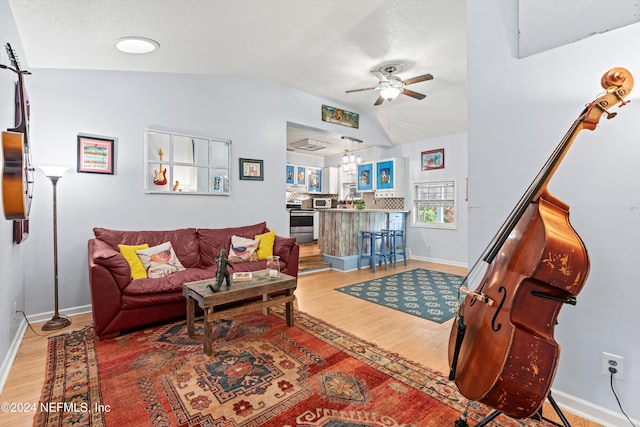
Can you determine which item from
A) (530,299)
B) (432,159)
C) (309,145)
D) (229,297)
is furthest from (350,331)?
(309,145)

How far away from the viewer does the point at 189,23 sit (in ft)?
8.46

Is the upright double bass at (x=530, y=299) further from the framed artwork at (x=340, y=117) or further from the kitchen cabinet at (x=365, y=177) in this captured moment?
the kitchen cabinet at (x=365, y=177)

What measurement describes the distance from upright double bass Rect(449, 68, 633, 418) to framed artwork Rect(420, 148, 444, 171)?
516 centimetres

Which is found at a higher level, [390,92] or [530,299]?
[390,92]

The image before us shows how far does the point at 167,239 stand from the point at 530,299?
3518 millimetres

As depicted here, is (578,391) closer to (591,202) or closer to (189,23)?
(591,202)

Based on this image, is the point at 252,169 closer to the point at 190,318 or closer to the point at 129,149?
the point at 129,149

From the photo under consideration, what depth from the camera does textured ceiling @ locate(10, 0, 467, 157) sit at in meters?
2.32

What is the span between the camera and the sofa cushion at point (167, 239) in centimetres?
320

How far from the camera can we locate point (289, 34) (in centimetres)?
311

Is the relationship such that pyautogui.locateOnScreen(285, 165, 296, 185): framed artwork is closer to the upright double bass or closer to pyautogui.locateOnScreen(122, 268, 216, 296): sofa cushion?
pyautogui.locateOnScreen(122, 268, 216, 296): sofa cushion

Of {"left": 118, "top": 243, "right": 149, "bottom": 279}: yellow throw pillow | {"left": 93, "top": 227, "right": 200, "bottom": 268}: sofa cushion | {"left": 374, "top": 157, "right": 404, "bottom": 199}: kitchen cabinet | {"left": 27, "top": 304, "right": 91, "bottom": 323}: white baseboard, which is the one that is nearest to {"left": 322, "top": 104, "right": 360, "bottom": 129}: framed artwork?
{"left": 374, "top": 157, "right": 404, "bottom": 199}: kitchen cabinet

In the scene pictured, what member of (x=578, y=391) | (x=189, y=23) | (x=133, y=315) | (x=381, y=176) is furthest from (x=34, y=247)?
(x=381, y=176)

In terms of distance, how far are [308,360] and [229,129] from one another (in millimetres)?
3291
